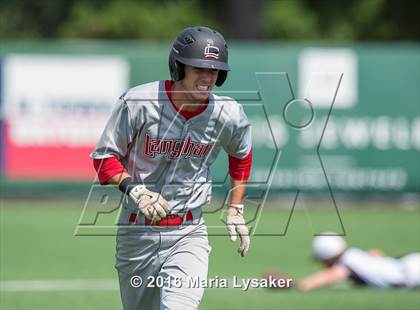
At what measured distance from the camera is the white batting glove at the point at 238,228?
20.3ft

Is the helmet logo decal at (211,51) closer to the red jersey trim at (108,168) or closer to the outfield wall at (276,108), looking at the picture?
the red jersey trim at (108,168)

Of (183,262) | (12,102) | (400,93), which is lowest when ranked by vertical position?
(12,102)

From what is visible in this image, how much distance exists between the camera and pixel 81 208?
18172mm

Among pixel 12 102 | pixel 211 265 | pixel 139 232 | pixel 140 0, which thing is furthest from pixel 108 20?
pixel 139 232

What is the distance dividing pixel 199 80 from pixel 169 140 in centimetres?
46

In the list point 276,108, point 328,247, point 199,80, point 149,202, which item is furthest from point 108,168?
point 276,108

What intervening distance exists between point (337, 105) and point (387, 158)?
1.40m

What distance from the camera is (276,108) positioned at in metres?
18.5

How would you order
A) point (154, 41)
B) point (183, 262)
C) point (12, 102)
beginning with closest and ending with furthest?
point (183, 262)
point (12, 102)
point (154, 41)

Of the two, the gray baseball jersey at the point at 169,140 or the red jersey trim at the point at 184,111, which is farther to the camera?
the red jersey trim at the point at 184,111

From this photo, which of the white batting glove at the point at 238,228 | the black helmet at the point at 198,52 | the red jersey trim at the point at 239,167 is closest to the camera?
the black helmet at the point at 198,52

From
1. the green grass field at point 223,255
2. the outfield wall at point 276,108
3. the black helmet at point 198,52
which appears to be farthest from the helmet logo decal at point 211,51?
the outfield wall at point 276,108

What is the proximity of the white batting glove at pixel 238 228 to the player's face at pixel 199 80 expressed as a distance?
82 cm

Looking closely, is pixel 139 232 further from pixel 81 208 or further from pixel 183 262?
pixel 81 208
